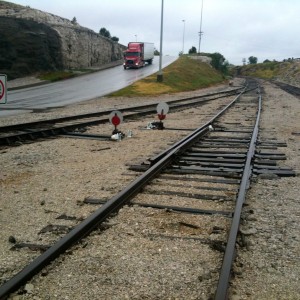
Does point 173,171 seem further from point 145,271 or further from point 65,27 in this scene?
point 65,27

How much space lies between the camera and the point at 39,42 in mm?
47094

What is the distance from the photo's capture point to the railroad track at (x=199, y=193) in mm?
4227

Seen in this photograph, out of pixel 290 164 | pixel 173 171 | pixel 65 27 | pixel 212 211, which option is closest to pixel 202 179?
pixel 173 171

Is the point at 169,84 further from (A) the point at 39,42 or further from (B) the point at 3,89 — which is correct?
(B) the point at 3,89

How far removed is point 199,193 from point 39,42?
147 ft

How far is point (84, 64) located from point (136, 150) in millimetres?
49700

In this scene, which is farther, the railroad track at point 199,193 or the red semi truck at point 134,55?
the red semi truck at point 134,55


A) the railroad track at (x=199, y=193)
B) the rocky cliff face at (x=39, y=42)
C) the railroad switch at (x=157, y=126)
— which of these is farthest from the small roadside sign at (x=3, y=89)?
the rocky cliff face at (x=39, y=42)

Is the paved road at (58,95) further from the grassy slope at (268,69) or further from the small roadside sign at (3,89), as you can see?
the grassy slope at (268,69)

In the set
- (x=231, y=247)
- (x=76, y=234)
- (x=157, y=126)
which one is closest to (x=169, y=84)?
(x=157, y=126)

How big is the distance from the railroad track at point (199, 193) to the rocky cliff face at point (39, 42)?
37445mm

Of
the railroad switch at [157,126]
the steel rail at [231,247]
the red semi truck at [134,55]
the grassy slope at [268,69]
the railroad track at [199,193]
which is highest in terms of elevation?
the red semi truck at [134,55]

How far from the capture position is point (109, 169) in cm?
838

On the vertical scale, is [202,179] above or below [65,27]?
below
